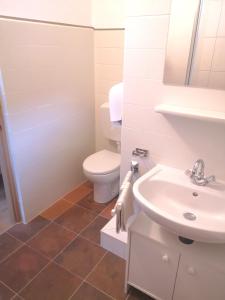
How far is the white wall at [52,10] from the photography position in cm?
150

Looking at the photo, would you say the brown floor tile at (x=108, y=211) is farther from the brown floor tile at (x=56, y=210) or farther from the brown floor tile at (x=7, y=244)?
the brown floor tile at (x=7, y=244)

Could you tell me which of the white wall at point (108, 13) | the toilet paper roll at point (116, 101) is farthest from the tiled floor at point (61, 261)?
the white wall at point (108, 13)

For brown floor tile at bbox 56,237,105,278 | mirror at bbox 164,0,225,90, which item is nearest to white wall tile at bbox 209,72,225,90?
mirror at bbox 164,0,225,90

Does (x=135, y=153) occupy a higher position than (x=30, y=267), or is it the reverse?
(x=135, y=153)

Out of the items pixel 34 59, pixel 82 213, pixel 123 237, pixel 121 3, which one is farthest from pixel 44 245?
pixel 121 3

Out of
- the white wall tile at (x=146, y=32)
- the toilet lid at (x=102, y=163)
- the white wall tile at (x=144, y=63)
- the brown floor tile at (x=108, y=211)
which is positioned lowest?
the brown floor tile at (x=108, y=211)

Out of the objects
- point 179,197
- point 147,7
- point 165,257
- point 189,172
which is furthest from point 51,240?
point 147,7

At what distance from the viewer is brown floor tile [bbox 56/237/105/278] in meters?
1.62

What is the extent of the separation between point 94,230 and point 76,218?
0.23 meters

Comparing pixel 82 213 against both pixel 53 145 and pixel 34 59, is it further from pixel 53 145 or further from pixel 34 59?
pixel 34 59

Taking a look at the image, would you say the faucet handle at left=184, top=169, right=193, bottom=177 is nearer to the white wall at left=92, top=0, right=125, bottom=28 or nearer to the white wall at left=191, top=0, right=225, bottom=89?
the white wall at left=191, top=0, right=225, bottom=89

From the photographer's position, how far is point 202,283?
44.4 inches

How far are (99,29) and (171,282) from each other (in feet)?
7.01

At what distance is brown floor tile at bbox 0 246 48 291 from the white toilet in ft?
2.53
